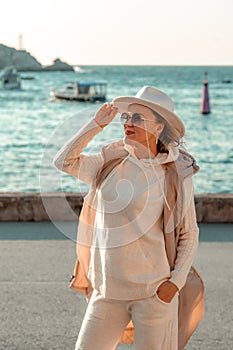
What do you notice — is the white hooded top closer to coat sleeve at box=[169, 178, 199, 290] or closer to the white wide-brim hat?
coat sleeve at box=[169, 178, 199, 290]

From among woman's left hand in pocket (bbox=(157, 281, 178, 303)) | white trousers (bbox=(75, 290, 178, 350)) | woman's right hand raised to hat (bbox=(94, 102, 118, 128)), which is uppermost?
woman's right hand raised to hat (bbox=(94, 102, 118, 128))

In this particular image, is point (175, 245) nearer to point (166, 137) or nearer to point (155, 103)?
point (166, 137)

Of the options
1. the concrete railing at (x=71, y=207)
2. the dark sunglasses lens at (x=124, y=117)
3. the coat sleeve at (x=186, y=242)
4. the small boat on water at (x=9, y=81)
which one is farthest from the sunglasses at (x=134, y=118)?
the small boat on water at (x=9, y=81)

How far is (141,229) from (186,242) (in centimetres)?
Answer: 25

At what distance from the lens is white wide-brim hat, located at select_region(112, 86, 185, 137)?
12.2 feet

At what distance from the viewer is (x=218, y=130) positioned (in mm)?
50281

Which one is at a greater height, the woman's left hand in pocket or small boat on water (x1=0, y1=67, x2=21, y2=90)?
the woman's left hand in pocket

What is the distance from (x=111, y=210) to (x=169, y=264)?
1.15 feet

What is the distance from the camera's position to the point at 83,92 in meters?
75.9

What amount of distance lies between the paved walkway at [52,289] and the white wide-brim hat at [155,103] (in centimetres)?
76

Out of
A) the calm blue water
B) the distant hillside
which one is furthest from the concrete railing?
the distant hillside

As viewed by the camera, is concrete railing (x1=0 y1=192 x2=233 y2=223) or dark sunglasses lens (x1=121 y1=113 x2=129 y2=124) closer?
dark sunglasses lens (x1=121 y1=113 x2=129 y2=124)

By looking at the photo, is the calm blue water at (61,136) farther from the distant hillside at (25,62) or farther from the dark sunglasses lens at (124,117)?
the distant hillside at (25,62)

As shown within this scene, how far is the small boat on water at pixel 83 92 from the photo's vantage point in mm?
70875
